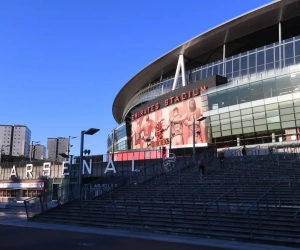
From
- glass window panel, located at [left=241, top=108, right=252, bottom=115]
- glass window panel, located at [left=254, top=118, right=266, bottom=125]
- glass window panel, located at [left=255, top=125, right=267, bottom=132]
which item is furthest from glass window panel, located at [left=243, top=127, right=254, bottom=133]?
glass window panel, located at [left=241, top=108, right=252, bottom=115]

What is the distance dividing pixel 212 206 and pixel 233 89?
2907cm

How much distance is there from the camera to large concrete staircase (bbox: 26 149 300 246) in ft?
42.8

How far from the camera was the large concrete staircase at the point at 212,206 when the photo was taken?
1305 cm

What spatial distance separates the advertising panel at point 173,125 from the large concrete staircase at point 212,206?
2070 cm

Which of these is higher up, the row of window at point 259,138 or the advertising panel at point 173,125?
the advertising panel at point 173,125

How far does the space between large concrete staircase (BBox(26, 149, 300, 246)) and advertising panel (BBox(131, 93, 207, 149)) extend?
2070 centimetres

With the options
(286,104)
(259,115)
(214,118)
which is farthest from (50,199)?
(286,104)

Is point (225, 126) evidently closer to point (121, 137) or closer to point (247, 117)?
point (247, 117)

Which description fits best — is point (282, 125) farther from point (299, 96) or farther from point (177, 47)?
point (177, 47)

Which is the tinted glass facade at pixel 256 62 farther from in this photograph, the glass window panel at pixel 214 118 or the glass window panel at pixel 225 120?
the glass window panel at pixel 214 118

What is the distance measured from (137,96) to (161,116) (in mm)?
21547

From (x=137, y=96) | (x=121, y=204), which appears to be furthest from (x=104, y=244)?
(x=137, y=96)

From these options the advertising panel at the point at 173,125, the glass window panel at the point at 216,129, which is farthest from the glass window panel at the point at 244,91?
the advertising panel at the point at 173,125

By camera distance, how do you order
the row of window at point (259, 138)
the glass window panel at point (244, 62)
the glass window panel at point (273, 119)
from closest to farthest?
the row of window at point (259, 138) < the glass window panel at point (273, 119) < the glass window panel at point (244, 62)
